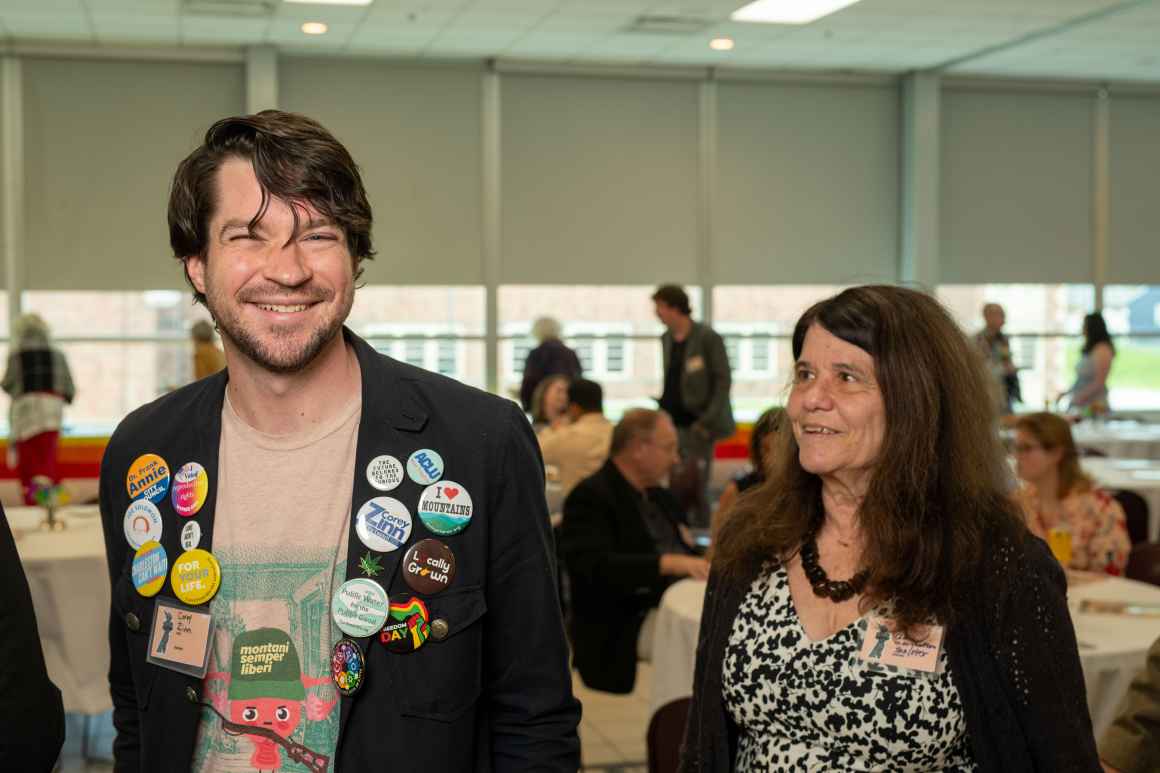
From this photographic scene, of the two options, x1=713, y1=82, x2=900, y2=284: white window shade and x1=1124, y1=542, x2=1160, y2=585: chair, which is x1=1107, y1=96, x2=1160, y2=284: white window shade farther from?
x1=1124, y1=542, x2=1160, y2=585: chair

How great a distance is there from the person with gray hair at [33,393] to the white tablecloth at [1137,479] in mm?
6822

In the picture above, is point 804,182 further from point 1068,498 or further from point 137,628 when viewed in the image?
point 137,628

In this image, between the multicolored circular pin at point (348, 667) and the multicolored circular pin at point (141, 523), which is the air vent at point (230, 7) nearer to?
the multicolored circular pin at point (141, 523)

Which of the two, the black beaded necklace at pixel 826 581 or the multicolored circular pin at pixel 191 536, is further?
the black beaded necklace at pixel 826 581

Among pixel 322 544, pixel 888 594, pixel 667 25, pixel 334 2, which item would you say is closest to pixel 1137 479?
pixel 888 594

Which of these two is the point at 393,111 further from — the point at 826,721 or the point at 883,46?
the point at 826,721

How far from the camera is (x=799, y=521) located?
227cm

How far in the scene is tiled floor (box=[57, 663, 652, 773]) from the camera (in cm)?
471

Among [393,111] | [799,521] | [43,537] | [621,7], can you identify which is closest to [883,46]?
[621,7]

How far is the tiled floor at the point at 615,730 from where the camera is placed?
4.77 m

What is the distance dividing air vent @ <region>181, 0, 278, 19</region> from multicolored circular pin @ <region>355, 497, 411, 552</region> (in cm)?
900

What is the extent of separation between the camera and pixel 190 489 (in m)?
1.62

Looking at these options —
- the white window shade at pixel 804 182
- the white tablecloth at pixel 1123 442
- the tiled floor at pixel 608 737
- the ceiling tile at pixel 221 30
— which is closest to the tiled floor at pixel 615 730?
the tiled floor at pixel 608 737

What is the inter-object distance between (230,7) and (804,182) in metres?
5.87
